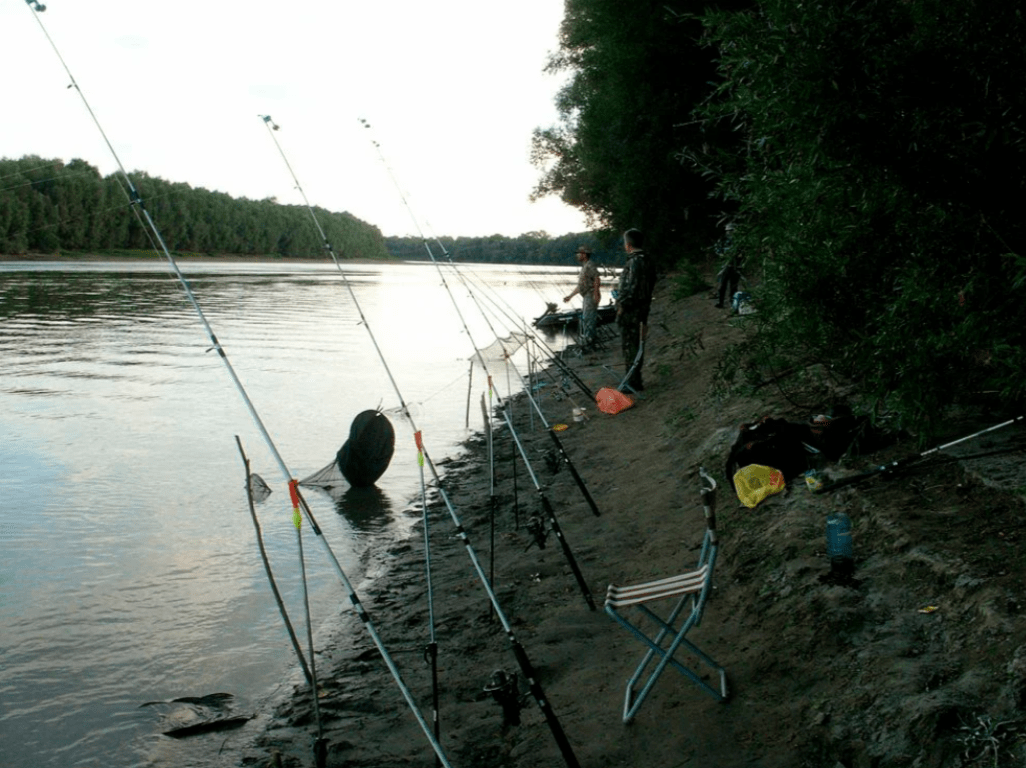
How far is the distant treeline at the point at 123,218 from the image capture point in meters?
78.5

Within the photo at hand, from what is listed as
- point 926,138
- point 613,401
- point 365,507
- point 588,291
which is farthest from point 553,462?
point 588,291

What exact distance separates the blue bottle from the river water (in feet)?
12.8

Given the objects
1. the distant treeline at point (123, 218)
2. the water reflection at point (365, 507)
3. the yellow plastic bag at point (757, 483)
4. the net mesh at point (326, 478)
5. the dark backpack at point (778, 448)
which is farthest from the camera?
the distant treeline at point (123, 218)

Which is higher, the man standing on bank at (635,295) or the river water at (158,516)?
the man standing on bank at (635,295)

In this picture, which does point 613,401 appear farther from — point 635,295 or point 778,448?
point 778,448

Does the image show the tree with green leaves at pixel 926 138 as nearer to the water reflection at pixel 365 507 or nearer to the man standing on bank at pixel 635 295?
the water reflection at pixel 365 507

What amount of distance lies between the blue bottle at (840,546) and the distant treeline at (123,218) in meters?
60.0

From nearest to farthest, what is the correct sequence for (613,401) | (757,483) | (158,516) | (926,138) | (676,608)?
(926,138), (676,608), (757,483), (158,516), (613,401)

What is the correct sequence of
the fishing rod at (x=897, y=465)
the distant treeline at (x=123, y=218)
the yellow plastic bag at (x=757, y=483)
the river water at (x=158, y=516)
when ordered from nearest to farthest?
the fishing rod at (x=897, y=465) < the river water at (x=158, y=516) < the yellow plastic bag at (x=757, y=483) < the distant treeline at (x=123, y=218)

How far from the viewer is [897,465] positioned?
213 inches

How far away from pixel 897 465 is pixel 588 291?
13.2m

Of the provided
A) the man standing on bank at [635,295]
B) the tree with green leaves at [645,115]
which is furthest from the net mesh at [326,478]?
Result: the tree with green leaves at [645,115]

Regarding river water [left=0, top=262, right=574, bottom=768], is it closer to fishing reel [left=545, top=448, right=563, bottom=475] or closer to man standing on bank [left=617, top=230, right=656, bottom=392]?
fishing reel [left=545, top=448, right=563, bottom=475]

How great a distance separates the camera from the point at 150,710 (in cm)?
590
